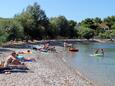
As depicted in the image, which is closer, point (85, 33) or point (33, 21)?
point (33, 21)

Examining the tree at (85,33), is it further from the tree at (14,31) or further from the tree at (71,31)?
the tree at (14,31)

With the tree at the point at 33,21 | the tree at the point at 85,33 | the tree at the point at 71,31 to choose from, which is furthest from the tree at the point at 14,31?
the tree at the point at 85,33

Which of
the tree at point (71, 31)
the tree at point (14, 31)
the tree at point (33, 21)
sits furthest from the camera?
the tree at point (71, 31)

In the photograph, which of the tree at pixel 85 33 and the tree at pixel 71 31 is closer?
the tree at pixel 71 31

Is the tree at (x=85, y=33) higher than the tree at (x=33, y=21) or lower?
lower

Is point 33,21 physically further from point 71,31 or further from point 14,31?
point 71,31

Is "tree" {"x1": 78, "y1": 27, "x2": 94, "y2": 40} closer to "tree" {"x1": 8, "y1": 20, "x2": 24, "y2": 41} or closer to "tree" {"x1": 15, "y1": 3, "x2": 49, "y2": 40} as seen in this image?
"tree" {"x1": 15, "y1": 3, "x2": 49, "y2": 40}

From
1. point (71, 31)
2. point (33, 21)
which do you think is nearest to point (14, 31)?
point (33, 21)

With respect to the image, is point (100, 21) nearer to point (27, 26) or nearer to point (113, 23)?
point (113, 23)

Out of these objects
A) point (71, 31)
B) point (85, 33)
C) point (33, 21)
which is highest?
point (33, 21)

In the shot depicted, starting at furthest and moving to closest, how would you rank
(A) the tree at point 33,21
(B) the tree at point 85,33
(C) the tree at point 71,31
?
(B) the tree at point 85,33
(C) the tree at point 71,31
(A) the tree at point 33,21

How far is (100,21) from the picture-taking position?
7756 inches

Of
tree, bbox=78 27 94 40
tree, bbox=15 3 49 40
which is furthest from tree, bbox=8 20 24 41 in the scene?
tree, bbox=78 27 94 40

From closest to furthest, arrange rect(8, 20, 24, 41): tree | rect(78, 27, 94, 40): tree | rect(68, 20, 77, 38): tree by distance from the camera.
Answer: rect(8, 20, 24, 41): tree < rect(68, 20, 77, 38): tree < rect(78, 27, 94, 40): tree
